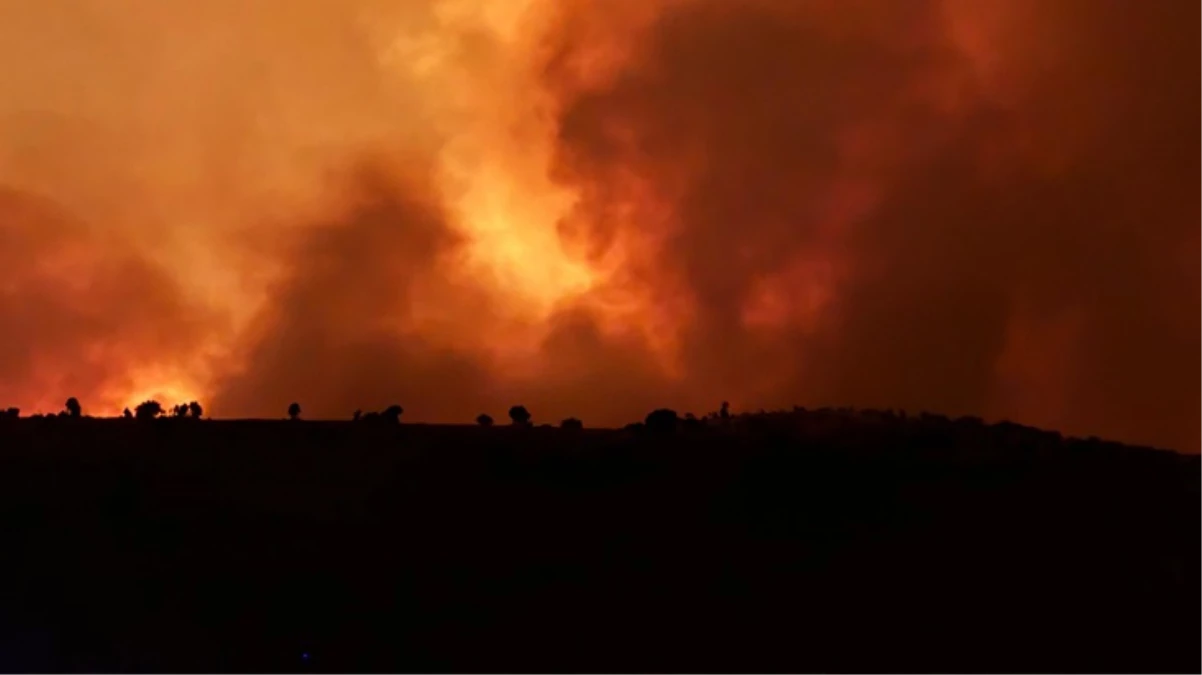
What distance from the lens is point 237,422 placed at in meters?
22.8

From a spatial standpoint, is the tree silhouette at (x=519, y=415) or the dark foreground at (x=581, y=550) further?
the tree silhouette at (x=519, y=415)

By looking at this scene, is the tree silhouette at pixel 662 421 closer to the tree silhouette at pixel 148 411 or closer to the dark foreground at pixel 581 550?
the dark foreground at pixel 581 550

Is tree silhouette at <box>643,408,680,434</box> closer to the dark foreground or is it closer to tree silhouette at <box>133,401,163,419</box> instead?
the dark foreground

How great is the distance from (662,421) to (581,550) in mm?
6246

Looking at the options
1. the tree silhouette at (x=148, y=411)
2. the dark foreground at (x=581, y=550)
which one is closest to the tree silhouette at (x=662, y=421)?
the dark foreground at (x=581, y=550)

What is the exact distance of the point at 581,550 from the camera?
18.3 metres

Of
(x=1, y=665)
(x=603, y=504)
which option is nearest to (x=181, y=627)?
(x=1, y=665)

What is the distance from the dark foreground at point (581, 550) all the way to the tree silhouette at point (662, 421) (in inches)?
22.8

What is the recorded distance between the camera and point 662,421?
79.4 ft

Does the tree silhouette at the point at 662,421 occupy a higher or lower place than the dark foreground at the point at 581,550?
higher

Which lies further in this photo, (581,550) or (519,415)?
(519,415)

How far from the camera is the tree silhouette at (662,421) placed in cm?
2361

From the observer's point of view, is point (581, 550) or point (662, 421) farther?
point (662, 421)

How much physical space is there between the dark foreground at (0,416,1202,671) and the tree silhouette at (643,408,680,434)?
0.58m
